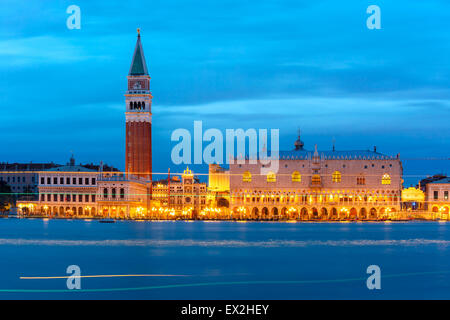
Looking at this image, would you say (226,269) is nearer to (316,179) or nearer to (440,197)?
(316,179)

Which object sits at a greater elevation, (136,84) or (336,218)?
(136,84)

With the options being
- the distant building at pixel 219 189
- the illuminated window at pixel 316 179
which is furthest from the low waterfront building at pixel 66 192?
the illuminated window at pixel 316 179

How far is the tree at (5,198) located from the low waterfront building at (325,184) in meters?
39.3

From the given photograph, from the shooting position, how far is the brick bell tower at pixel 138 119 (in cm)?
14262

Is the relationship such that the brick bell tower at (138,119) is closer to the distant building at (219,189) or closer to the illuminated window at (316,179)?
the distant building at (219,189)

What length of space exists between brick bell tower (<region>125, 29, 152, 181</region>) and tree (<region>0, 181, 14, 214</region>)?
21760 mm

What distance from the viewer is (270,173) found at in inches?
5576

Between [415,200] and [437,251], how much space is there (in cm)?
8983

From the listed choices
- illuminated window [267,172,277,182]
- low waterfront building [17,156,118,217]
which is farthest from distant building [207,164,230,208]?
low waterfront building [17,156,118,217]

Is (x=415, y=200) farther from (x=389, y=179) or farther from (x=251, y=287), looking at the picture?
(x=251, y=287)

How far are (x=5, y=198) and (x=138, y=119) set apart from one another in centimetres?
2671

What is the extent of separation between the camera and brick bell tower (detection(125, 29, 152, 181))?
143 meters
